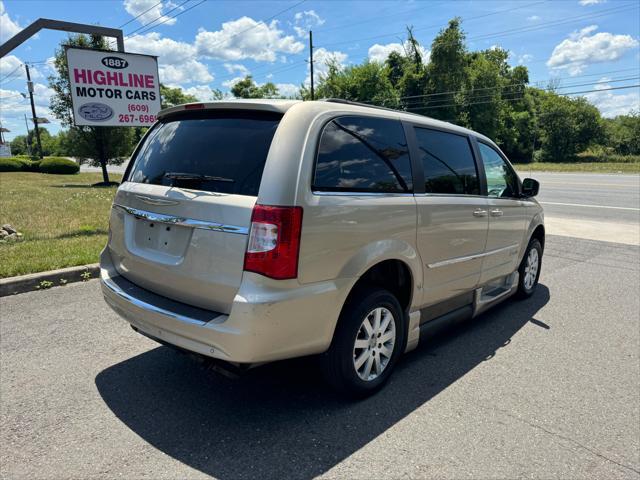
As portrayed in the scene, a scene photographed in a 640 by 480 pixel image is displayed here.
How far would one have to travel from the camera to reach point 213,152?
285 cm

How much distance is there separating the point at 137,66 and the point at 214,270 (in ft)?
31.4

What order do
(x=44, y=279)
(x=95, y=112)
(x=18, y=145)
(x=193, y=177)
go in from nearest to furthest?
(x=193, y=177)
(x=44, y=279)
(x=95, y=112)
(x=18, y=145)

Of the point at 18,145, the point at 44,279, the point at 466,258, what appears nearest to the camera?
the point at 466,258

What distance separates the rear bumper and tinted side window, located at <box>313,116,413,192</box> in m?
0.65

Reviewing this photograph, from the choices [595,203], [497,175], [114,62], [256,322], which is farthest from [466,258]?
[595,203]

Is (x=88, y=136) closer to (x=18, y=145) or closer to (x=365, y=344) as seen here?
(x=365, y=344)

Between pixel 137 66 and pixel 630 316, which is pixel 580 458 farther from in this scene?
pixel 137 66

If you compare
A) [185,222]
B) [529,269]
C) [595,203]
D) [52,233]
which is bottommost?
[595,203]

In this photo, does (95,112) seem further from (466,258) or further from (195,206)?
(466,258)

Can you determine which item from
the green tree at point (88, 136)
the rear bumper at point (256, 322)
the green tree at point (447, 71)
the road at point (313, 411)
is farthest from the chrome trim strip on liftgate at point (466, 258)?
the green tree at point (447, 71)

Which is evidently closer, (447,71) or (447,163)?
(447,163)

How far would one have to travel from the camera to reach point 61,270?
551 cm

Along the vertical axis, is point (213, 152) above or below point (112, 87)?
below

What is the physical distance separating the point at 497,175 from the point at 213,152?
9.95 ft
